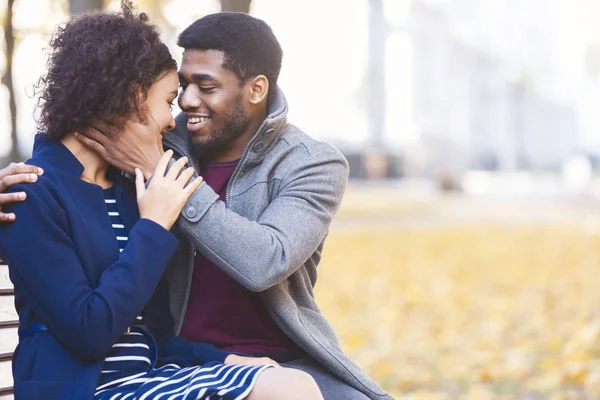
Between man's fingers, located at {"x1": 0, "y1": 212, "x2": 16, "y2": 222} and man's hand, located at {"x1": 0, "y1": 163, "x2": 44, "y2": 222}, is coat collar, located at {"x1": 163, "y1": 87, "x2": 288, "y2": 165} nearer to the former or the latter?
man's hand, located at {"x1": 0, "y1": 163, "x2": 44, "y2": 222}

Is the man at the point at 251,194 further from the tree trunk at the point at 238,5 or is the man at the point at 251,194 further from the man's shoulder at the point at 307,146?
the tree trunk at the point at 238,5

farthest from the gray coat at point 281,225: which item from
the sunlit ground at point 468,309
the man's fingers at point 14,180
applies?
the sunlit ground at point 468,309

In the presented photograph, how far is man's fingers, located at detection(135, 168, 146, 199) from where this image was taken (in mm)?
2240

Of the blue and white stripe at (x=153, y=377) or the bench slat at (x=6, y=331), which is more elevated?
the blue and white stripe at (x=153, y=377)

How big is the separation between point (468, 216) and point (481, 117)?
3237cm

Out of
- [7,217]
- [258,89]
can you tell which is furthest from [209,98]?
[7,217]

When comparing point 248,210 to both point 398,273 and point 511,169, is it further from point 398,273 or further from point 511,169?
point 511,169

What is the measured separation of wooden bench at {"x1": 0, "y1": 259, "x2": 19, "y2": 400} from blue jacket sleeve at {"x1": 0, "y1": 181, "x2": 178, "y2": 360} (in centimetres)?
58

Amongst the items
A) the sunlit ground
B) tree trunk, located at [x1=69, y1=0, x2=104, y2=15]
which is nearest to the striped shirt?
tree trunk, located at [x1=69, y1=0, x2=104, y2=15]

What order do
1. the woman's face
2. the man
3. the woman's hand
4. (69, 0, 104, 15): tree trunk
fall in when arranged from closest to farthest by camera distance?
the woman's hand
the woman's face
the man
(69, 0, 104, 15): tree trunk

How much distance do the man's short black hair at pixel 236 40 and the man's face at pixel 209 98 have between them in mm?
24

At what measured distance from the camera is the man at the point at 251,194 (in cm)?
253

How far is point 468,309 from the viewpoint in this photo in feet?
23.6

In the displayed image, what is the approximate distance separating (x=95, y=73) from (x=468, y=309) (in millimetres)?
5525
